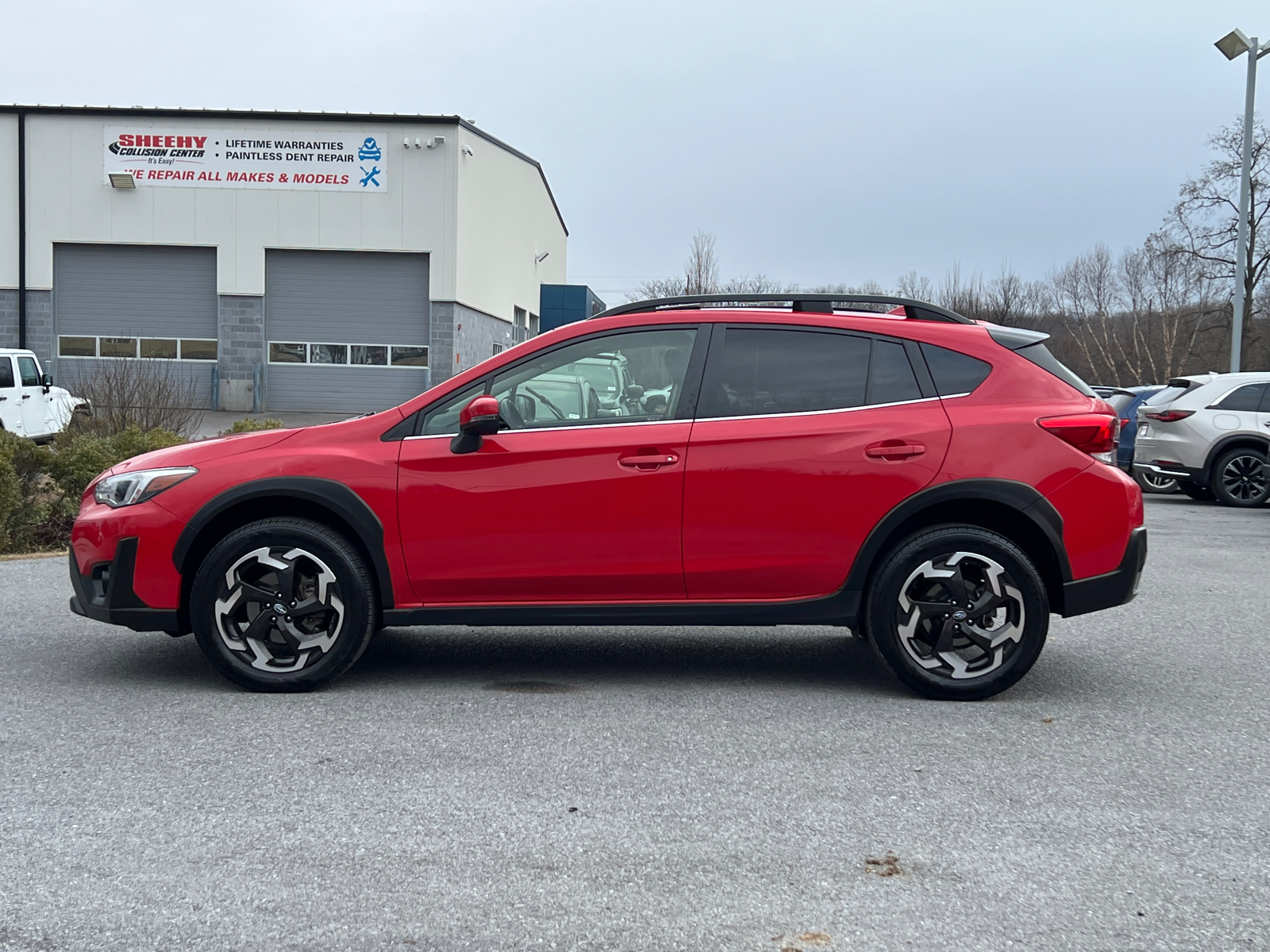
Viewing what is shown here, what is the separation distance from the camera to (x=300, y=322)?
3444 centimetres

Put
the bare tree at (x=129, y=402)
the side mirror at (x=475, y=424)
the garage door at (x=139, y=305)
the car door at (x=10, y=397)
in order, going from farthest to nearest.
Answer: the garage door at (x=139, y=305) < the car door at (x=10, y=397) < the bare tree at (x=129, y=402) < the side mirror at (x=475, y=424)

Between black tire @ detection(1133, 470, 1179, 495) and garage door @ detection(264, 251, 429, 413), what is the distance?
21.3 m

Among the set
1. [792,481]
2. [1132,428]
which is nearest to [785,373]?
[792,481]

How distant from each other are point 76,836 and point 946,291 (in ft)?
169

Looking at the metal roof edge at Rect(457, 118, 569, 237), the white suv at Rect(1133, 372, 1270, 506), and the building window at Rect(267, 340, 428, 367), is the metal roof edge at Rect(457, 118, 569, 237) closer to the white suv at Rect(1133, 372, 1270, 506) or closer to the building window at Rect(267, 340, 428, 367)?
the building window at Rect(267, 340, 428, 367)

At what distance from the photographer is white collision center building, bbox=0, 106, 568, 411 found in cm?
3372

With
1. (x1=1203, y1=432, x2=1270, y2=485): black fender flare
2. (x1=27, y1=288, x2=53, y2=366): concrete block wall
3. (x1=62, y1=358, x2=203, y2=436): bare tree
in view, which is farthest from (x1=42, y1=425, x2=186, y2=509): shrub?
(x1=27, y1=288, x2=53, y2=366): concrete block wall

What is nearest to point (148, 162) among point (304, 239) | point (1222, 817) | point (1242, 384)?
point (304, 239)

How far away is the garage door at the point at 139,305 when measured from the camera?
3425 centimetres

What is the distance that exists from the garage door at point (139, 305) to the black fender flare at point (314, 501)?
30717mm

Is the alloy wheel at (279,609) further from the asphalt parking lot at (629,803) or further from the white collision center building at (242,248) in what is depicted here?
the white collision center building at (242,248)

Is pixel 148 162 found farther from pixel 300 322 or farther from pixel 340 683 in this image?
pixel 340 683

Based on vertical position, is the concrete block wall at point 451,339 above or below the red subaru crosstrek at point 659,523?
above

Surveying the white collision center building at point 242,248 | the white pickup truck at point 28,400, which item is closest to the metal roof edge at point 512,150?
the white collision center building at point 242,248
